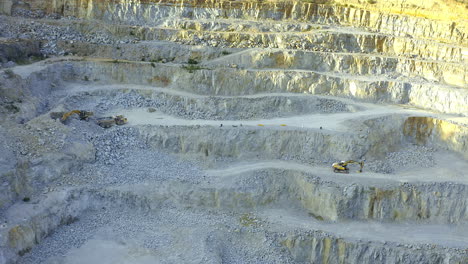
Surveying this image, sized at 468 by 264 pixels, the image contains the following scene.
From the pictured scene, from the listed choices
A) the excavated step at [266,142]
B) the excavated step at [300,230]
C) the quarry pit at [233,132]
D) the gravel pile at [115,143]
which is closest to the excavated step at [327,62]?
the quarry pit at [233,132]

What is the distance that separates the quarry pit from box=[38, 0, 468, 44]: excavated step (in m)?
0.17

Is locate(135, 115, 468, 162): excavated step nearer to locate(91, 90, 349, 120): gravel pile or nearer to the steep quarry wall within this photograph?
locate(91, 90, 349, 120): gravel pile

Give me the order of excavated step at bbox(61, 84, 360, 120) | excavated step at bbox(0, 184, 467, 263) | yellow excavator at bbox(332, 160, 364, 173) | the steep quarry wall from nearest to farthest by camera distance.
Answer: excavated step at bbox(0, 184, 467, 263) < yellow excavator at bbox(332, 160, 364, 173) < excavated step at bbox(61, 84, 360, 120) < the steep quarry wall

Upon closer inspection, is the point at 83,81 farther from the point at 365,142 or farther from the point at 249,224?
the point at 365,142

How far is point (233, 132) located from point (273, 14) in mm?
24152

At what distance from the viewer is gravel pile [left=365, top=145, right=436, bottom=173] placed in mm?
32750

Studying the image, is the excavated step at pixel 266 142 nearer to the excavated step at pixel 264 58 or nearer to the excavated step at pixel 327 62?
the excavated step at pixel 327 62

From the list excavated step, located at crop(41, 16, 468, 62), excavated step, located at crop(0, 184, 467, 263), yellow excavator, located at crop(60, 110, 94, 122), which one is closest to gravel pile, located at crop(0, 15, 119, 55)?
excavated step, located at crop(41, 16, 468, 62)

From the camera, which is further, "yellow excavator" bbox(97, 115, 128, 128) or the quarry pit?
"yellow excavator" bbox(97, 115, 128, 128)

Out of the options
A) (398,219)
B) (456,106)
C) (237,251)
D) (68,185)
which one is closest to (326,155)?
(398,219)

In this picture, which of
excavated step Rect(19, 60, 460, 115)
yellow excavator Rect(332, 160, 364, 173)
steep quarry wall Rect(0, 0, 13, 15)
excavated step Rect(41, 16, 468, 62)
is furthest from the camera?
steep quarry wall Rect(0, 0, 13, 15)

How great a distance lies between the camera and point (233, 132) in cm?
3412

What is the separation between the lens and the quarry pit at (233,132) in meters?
26.2

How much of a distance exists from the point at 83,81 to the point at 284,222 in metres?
25.3
